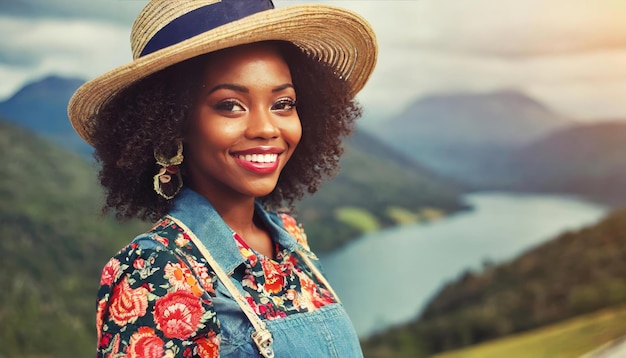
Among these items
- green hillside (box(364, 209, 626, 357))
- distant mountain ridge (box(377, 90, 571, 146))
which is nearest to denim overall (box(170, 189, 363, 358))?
green hillside (box(364, 209, 626, 357))

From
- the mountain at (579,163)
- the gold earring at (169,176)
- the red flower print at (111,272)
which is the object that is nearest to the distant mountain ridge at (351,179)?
the mountain at (579,163)

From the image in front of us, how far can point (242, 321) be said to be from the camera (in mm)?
1336

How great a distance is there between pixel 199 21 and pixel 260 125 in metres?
0.23

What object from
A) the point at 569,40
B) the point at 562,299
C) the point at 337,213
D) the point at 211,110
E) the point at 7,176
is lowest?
the point at 562,299

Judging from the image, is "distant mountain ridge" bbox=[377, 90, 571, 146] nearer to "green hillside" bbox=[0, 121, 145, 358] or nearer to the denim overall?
"green hillside" bbox=[0, 121, 145, 358]

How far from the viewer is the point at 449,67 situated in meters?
4.43

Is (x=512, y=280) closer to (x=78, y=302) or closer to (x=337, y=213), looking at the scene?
(x=337, y=213)

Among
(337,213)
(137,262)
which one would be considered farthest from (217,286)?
(337,213)

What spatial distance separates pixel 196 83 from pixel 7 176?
2.49 m

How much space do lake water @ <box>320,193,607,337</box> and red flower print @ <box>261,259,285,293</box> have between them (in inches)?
102

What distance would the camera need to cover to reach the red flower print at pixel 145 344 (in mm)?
1220

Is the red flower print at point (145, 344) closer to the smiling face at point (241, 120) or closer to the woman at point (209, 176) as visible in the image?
the woman at point (209, 176)

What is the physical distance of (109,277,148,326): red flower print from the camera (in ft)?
4.07

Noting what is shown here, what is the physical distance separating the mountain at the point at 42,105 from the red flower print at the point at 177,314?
8.64ft
